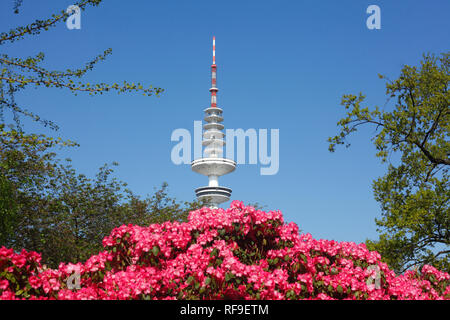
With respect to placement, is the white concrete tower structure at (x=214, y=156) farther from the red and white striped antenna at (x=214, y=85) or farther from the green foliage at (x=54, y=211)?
the green foliage at (x=54, y=211)

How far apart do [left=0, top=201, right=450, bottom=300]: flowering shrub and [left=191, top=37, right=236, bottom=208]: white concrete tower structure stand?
12884 cm

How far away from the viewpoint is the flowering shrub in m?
7.39

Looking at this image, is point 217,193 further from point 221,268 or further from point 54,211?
point 221,268

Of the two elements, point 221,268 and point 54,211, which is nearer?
point 221,268

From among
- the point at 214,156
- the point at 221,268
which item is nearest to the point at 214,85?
the point at 214,156

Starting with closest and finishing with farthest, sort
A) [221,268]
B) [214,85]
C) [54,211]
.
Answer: [221,268] < [54,211] < [214,85]

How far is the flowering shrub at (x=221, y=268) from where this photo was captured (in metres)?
7.39

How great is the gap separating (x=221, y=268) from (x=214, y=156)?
13436 centimetres

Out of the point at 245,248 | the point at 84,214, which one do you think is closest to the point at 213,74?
the point at 84,214

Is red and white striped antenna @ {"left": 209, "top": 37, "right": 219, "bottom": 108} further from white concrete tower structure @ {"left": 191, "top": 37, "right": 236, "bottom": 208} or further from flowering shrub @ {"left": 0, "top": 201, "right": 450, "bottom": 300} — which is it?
flowering shrub @ {"left": 0, "top": 201, "right": 450, "bottom": 300}

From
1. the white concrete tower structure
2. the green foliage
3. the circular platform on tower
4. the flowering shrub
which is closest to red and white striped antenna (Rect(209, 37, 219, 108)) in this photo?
the white concrete tower structure

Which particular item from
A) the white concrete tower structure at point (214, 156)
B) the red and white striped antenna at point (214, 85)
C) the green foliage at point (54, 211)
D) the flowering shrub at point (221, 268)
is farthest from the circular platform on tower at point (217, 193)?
the flowering shrub at point (221, 268)

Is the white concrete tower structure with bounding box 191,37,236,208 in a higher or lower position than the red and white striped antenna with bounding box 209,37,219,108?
lower

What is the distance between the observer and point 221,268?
757cm
